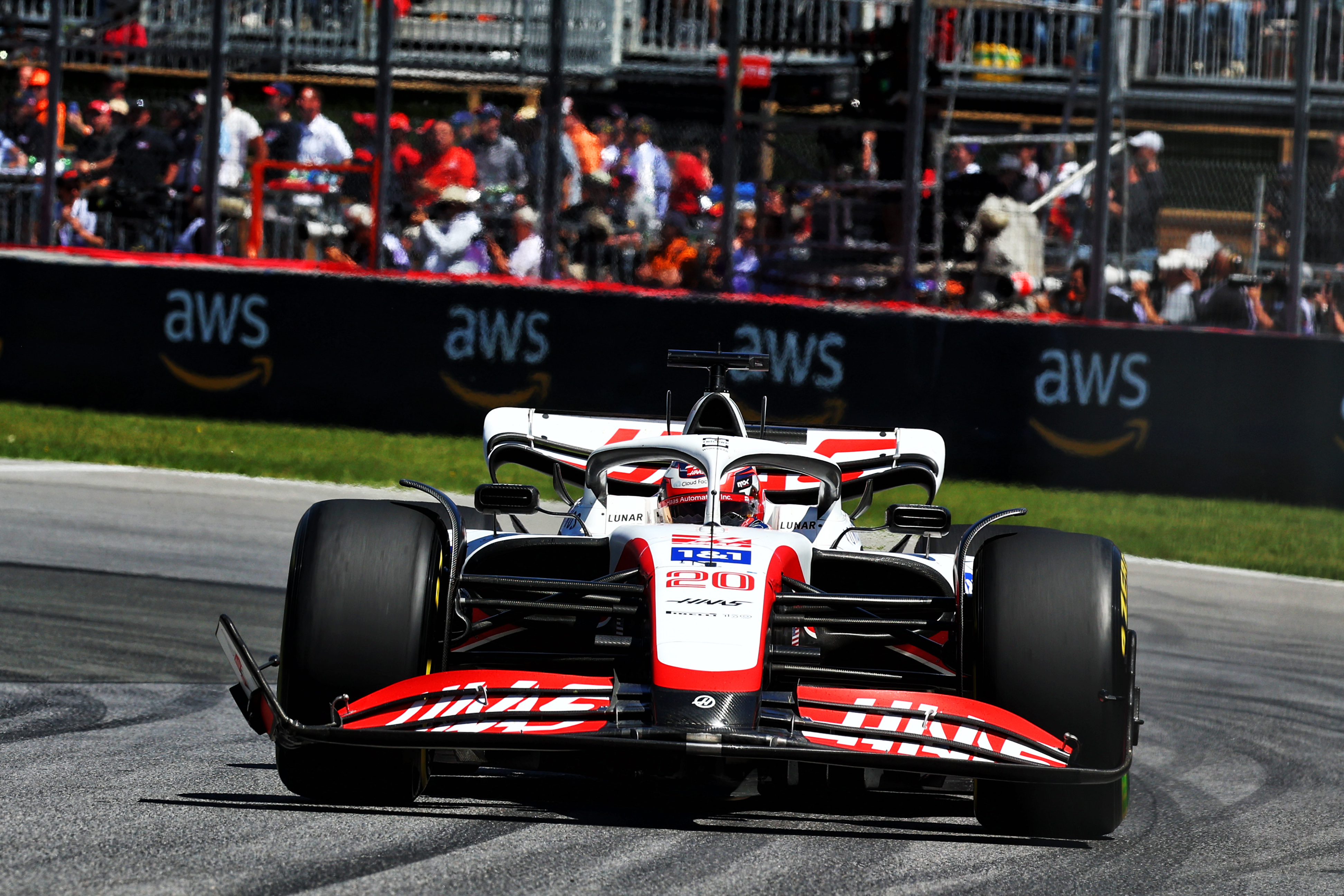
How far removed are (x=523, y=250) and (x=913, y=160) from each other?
9.98 ft

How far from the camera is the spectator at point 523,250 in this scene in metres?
15.2

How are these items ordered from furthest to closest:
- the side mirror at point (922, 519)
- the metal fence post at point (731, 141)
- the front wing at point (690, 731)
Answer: the metal fence post at point (731, 141)
the side mirror at point (922, 519)
the front wing at point (690, 731)

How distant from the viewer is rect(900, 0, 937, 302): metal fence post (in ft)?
47.8

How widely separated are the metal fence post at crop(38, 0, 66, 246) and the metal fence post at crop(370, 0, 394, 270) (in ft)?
8.15

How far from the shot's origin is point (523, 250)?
1524cm

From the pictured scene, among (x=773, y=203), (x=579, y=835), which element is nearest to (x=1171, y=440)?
(x=773, y=203)

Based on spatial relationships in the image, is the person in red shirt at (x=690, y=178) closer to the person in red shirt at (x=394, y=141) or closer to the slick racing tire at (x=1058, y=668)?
the person in red shirt at (x=394, y=141)

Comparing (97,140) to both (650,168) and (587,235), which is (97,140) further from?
(650,168)

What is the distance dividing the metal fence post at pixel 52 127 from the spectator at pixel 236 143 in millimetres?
1269

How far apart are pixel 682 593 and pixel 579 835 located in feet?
2.21

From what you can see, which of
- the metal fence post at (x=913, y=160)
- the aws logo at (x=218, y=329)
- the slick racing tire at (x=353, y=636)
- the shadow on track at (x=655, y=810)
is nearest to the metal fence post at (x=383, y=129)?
the aws logo at (x=218, y=329)

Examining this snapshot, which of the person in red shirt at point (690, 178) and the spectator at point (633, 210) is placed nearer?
the person in red shirt at point (690, 178)

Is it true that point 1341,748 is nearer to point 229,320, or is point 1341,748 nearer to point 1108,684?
point 1108,684

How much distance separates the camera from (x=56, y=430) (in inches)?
584
